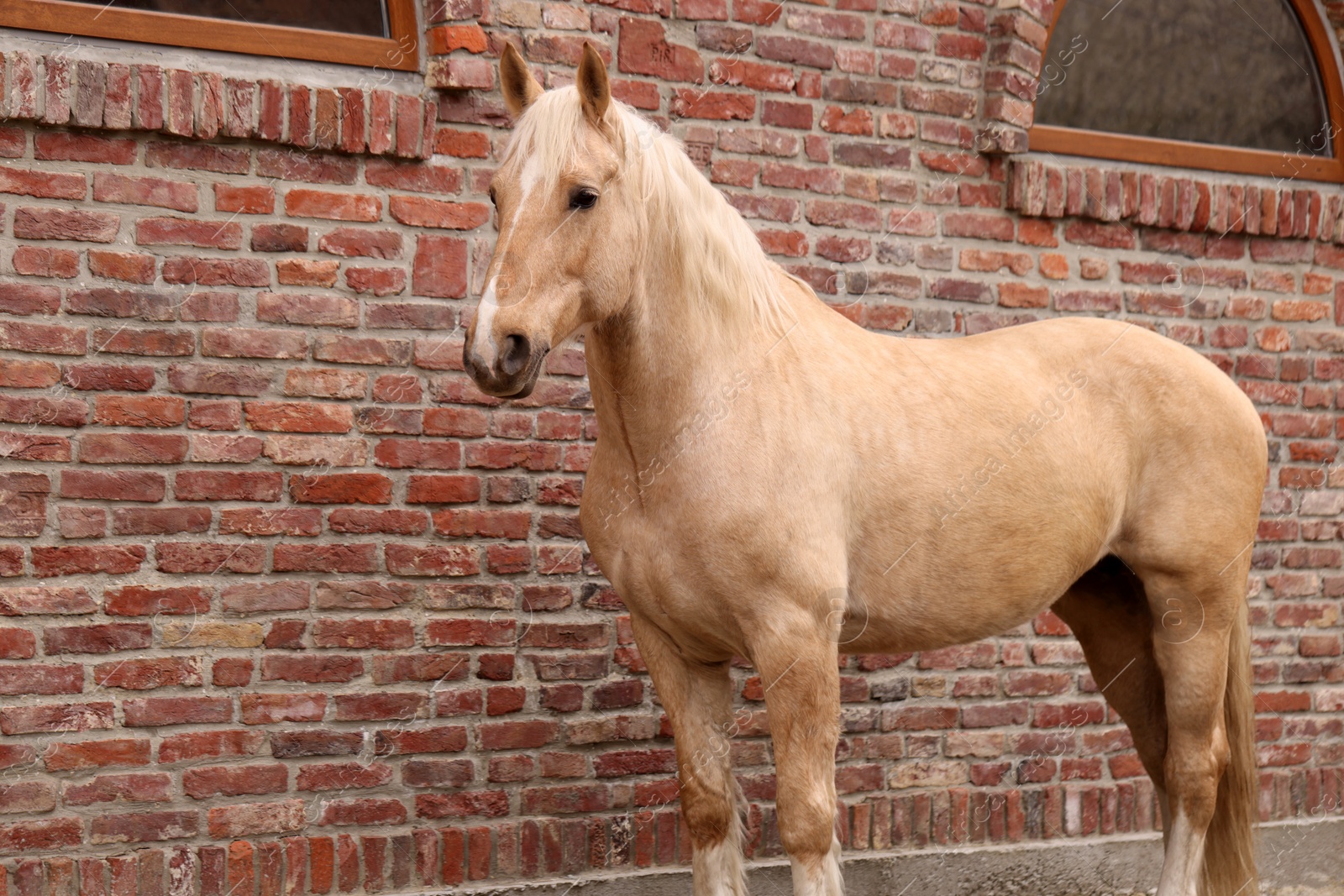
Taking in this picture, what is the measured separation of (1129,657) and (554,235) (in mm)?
2214

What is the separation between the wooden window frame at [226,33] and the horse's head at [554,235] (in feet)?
4.08

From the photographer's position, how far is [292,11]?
351cm

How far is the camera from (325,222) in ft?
11.2

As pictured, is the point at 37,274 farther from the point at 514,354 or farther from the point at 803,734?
the point at 803,734

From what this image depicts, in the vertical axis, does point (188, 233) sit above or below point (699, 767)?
above

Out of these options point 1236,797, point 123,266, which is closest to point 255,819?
point 123,266

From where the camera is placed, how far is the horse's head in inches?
90.7

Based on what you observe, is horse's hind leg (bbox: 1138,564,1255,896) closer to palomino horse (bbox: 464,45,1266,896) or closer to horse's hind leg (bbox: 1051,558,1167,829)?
palomino horse (bbox: 464,45,1266,896)

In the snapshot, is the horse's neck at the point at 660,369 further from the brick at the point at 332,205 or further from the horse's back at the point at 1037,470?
the brick at the point at 332,205

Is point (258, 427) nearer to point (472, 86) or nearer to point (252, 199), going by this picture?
point (252, 199)

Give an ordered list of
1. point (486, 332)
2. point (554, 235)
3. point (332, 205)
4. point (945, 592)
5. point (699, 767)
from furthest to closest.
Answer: point (332, 205) → point (945, 592) → point (699, 767) → point (554, 235) → point (486, 332)

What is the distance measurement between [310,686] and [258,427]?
76 cm

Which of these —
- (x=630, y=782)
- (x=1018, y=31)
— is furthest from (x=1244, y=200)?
(x=630, y=782)

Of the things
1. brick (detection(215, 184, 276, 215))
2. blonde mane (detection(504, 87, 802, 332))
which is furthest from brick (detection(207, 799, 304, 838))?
blonde mane (detection(504, 87, 802, 332))
